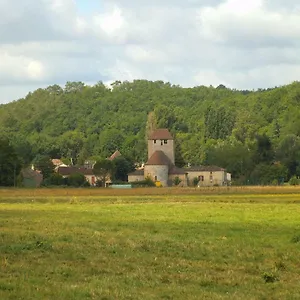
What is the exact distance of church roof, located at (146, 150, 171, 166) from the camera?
136 m

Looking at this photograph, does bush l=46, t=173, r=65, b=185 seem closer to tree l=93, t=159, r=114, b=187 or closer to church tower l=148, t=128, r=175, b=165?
tree l=93, t=159, r=114, b=187

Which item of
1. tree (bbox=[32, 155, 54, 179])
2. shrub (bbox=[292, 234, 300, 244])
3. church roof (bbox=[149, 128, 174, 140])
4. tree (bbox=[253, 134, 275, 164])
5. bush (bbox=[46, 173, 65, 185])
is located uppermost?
church roof (bbox=[149, 128, 174, 140])

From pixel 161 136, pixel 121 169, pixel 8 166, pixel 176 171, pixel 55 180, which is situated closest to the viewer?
pixel 8 166

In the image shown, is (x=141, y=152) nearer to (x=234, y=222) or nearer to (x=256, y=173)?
(x=256, y=173)

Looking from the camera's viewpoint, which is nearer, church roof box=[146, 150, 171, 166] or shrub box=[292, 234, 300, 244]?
shrub box=[292, 234, 300, 244]

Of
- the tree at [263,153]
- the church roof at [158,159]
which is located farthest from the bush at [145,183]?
the tree at [263,153]

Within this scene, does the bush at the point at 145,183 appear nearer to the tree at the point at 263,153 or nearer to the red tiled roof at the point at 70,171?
A: the red tiled roof at the point at 70,171

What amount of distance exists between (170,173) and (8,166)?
37081 millimetres

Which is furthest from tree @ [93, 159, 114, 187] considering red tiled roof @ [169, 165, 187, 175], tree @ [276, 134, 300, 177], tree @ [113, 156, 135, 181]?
tree @ [276, 134, 300, 177]

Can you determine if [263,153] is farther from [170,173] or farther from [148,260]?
[148,260]

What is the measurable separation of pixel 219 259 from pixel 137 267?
3039mm

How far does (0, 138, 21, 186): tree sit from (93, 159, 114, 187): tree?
25390 millimetres

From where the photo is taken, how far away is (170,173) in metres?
137

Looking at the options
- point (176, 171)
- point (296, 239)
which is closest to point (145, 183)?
point (176, 171)
